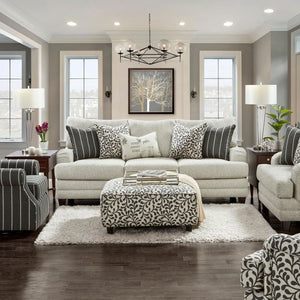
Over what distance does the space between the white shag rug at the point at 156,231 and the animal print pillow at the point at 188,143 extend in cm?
105

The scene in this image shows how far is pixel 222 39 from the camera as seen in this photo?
25.3ft

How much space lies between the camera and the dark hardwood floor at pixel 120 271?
263cm

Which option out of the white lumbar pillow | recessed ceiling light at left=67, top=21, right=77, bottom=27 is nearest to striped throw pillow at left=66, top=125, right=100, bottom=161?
the white lumbar pillow

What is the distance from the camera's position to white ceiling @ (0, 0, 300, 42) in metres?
5.49

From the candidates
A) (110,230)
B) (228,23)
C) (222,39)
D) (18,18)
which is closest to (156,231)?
(110,230)

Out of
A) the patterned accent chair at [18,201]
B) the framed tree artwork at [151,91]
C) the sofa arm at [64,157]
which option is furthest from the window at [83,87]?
the patterned accent chair at [18,201]

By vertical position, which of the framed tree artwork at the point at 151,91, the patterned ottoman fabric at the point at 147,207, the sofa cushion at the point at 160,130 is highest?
the framed tree artwork at the point at 151,91

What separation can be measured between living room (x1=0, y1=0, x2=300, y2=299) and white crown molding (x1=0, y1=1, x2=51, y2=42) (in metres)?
0.03

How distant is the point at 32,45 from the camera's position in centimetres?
677

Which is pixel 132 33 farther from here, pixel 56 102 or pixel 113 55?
pixel 56 102

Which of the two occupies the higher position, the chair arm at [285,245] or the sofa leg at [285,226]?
the chair arm at [285,245]

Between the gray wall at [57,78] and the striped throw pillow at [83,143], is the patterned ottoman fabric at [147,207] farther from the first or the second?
the gray wall at [57,78]

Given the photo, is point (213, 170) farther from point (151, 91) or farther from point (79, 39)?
point (79, 39)

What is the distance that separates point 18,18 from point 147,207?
12.0 ft
